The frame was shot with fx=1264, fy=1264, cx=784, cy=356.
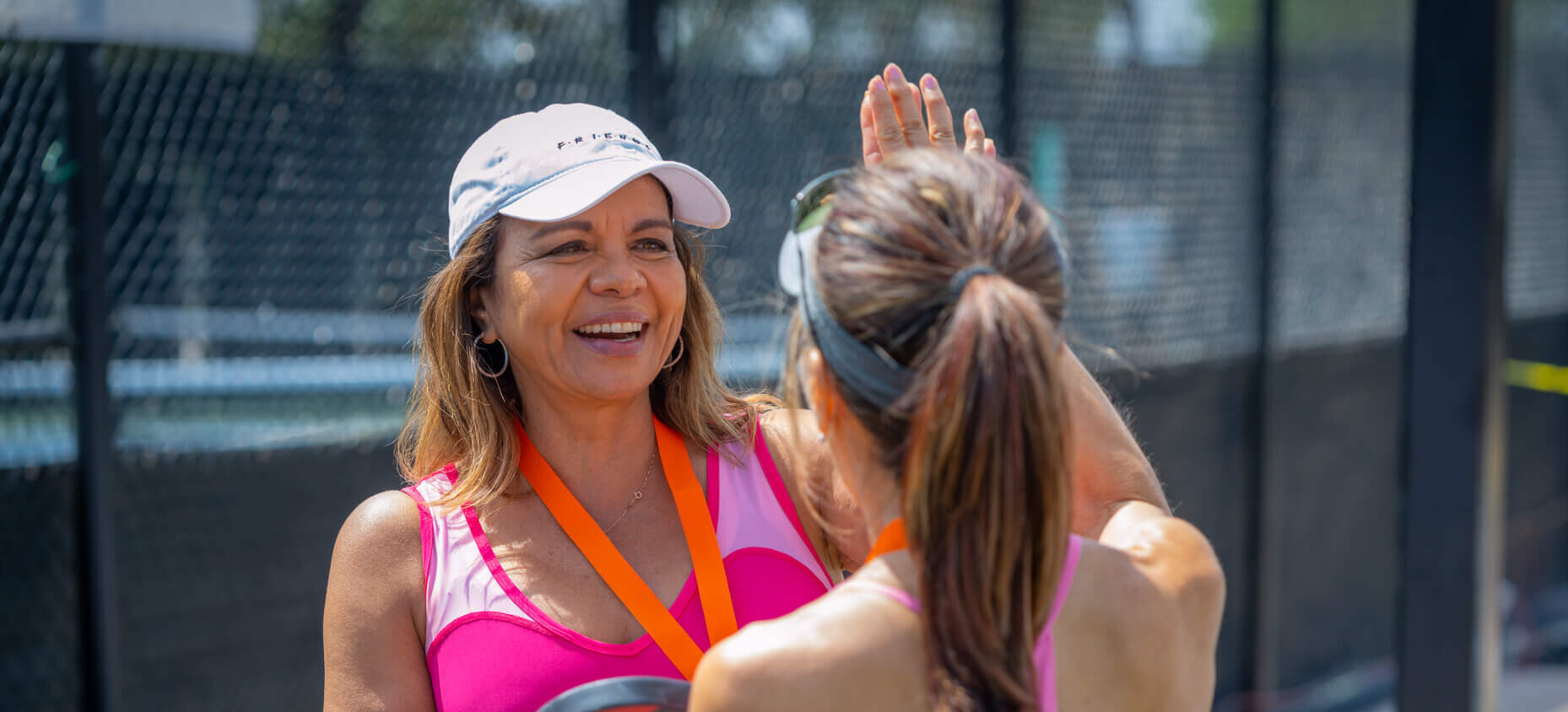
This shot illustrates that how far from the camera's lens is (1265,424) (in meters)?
5.54

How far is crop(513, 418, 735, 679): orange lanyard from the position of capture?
173 cm

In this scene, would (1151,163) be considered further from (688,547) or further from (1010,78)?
(688,547)

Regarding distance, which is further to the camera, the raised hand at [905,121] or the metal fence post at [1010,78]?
the metal fence post at [1010,78]

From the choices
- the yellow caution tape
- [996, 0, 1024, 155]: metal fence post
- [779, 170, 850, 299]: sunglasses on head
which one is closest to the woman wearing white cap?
[779, 170, 850, 299]: sunglasses on head

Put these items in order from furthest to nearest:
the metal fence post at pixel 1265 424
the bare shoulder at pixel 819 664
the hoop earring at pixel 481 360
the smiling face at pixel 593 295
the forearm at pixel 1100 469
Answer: the metal fence post at pixel 1265 424, the hoop earring at pixel 481 360, the smiling face at pixel 593 295, the forearm at pixel 1100 469, the bare shoulder at pixel 819 664

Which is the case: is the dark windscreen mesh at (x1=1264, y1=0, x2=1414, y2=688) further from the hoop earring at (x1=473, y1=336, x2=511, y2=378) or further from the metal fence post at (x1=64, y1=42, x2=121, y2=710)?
the metal fence post at (x1=64, y1=42, x2=121, y2=710)

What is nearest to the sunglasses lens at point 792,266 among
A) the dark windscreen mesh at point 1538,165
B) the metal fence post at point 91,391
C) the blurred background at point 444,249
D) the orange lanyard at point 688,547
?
the orange lanyard at point 688,547

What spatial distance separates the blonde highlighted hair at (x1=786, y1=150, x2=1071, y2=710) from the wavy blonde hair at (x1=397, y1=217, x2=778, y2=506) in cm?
76

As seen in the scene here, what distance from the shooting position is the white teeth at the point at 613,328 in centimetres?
186

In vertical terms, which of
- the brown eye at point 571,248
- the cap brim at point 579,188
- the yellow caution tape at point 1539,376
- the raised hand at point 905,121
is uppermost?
the raised hand at point 905,121

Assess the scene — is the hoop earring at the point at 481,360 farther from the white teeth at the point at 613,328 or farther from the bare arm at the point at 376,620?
the bare arm at the point at 376,620

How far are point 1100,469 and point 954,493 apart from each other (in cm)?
49

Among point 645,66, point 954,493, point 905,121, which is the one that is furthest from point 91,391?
point 954,493

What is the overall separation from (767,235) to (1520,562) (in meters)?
5.29
